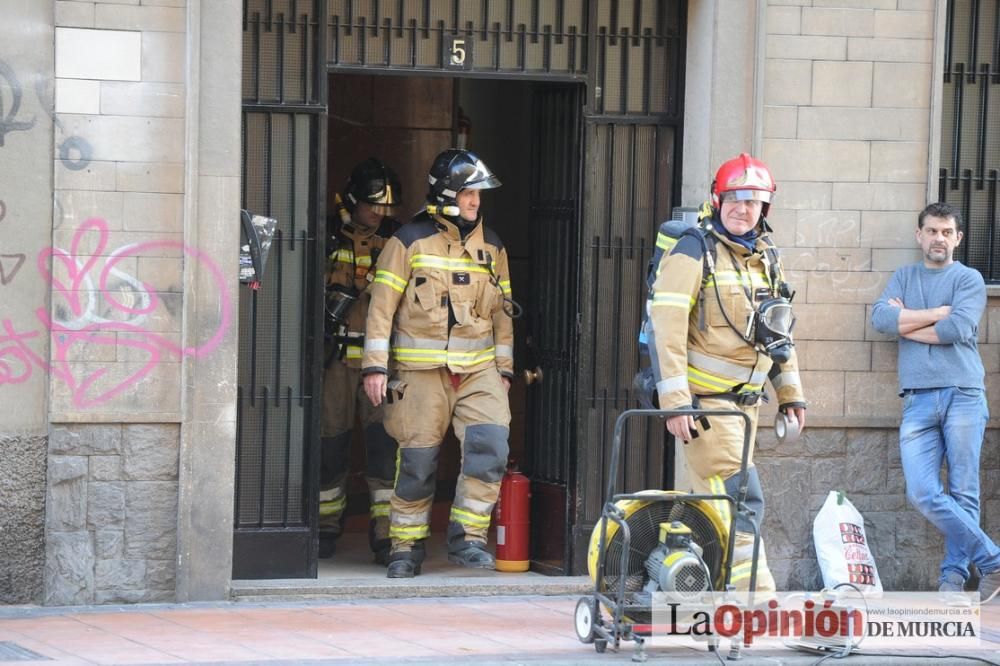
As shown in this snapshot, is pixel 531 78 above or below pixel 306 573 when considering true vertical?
above

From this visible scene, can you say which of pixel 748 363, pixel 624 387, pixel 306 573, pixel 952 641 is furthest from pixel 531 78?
pixel 952 641

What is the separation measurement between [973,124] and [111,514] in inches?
203

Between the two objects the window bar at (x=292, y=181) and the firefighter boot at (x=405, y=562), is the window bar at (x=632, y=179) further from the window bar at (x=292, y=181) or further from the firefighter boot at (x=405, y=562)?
the firefighter boot at (x=405, y=562)

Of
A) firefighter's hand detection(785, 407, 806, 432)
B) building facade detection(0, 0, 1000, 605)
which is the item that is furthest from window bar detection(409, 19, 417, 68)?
firefighter's hand detection(785, 407, 806, 432)

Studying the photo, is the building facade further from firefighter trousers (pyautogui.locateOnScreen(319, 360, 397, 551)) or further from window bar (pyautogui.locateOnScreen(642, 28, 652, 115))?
firefighter trousers (pyautogui.locateOnScreen(319, 360, 397, 551))

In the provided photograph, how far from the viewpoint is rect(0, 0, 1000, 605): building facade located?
26.5ft

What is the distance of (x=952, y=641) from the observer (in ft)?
25.3

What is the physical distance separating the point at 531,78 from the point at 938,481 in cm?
304

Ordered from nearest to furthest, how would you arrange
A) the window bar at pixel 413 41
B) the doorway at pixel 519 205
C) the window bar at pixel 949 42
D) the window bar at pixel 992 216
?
the window bar at pixel 413 41 → the doorway at pixel 519 205 → the window bar at pixel 949 42 → the window bar at pixel 992 216

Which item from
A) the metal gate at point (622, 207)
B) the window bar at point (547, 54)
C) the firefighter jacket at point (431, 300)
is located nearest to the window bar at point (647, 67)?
the metal gate at point (622, 207)

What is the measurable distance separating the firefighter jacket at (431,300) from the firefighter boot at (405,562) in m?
0.99

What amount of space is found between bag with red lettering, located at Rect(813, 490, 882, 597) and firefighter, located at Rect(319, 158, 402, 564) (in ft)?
8.05

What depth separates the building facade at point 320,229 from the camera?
26.5ft

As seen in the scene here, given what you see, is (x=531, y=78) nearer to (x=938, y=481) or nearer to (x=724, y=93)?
(x=724, y=93)
